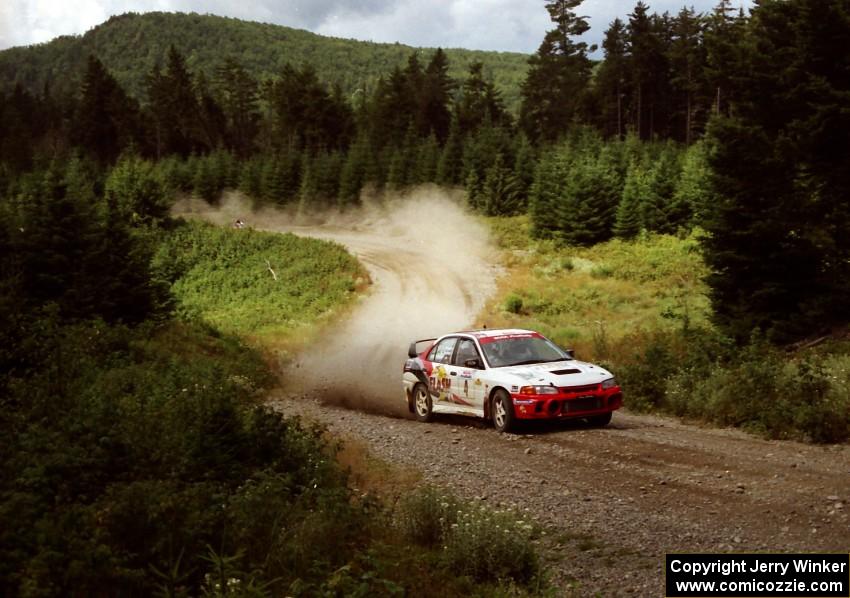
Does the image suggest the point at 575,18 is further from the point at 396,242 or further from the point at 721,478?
the point at 721,478

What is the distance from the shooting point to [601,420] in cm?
1280

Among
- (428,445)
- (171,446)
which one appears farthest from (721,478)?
(171,446)

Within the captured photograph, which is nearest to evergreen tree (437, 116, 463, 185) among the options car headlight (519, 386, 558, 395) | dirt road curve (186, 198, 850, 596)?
dirt road curve (186, 198, 850, 596)

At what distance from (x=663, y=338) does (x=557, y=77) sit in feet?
193

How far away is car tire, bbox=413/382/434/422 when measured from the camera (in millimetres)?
14930

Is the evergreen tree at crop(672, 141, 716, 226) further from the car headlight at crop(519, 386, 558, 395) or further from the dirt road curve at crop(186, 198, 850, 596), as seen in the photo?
the car headlight at crop(519, 386, 558, 395)

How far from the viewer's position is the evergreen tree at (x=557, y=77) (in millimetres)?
73062

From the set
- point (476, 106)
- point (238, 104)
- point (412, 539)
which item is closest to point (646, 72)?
point (476, 106)

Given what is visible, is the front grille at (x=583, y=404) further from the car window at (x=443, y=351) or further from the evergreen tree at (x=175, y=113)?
the evergreen tree at (x=175, y=113)

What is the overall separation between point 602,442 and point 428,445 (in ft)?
8.75

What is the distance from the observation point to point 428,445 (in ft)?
39.7

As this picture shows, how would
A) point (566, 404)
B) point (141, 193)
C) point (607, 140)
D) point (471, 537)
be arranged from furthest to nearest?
point (607, 140) < point (141, 193) < point (566, 404) < point (471, 537)

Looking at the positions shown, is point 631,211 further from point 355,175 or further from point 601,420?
point 355,175

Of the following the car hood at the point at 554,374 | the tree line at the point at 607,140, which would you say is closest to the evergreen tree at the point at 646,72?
the tree line at the point at 607,140
